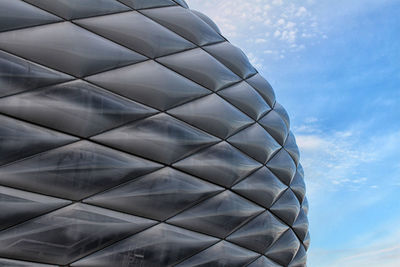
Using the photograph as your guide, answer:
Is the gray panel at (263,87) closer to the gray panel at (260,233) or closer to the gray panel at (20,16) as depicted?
the gray panel at (260,233)

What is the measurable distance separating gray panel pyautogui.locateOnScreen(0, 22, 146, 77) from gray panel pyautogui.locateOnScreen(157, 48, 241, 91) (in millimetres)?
866

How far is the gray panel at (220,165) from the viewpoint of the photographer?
5.39 meters

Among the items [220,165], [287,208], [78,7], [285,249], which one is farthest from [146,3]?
[285,249]

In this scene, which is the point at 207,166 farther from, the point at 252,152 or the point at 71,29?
the point at 71,29

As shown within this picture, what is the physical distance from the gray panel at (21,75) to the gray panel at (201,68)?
72.8 inches

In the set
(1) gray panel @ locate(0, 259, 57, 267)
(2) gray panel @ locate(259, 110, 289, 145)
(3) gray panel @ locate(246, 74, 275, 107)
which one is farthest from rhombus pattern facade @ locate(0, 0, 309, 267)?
(3) gray panel @ locate(246, 74, 275, 107)

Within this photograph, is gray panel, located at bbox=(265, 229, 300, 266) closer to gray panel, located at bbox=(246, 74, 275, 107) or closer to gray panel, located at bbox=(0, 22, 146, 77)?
gray panel, located at bbox=(246, 74, 275, 107)

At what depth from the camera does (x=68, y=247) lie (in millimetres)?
4121

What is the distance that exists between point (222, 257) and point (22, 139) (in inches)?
132

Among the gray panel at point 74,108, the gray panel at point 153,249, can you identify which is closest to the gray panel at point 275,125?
the gray panel at point 153,249

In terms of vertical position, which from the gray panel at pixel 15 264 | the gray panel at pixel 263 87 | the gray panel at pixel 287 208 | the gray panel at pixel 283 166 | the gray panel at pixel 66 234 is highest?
the gray panel at pixel 263 87

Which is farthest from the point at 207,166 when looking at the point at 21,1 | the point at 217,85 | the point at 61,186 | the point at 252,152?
the point at 21,1

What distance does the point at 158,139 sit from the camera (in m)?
5.09

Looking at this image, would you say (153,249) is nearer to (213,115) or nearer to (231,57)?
(213,115)
